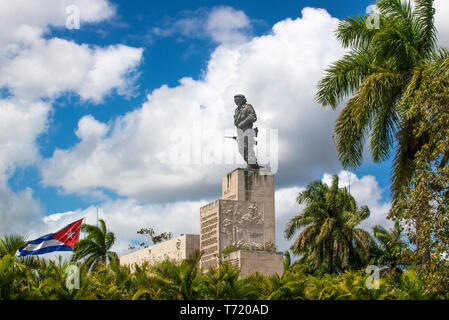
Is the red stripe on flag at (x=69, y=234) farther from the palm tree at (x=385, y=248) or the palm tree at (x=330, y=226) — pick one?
the palm tree at (x=385, y=248)

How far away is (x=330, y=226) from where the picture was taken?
3228 centimetres

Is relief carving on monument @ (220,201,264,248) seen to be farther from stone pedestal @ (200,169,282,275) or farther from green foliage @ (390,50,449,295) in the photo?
green foliage @ (390,50,449,295)

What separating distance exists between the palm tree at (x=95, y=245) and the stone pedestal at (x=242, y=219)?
35.9ft

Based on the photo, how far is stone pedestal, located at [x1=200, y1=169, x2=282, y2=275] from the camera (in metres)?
25.6

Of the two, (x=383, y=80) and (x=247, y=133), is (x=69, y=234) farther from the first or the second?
(x=383, y=80)

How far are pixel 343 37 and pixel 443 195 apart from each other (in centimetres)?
580

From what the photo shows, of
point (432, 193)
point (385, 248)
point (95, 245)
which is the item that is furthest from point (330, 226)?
point (432, 193)

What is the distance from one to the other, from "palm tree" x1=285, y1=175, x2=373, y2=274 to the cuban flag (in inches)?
510

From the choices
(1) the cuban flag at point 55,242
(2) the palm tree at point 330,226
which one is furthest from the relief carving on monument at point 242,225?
(2) the palm tree at point 330,226

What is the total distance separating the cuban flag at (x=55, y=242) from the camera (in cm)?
2345

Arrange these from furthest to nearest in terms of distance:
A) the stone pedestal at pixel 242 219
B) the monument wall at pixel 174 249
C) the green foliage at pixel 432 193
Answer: the monument wall at pixel 174 249 < the stone pedestal at pixel 242 219 < the green foliage at pixel 432 193

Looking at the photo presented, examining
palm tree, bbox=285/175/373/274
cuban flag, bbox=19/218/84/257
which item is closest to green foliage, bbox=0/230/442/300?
cuban flag, bbox=19/218/84/257
